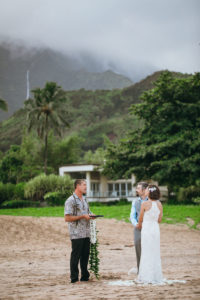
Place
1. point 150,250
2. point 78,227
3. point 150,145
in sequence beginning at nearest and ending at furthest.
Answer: point 150,250, point 78,227, point 150,145

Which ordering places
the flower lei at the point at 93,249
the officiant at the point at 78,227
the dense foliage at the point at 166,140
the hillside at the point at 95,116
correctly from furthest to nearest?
the hillside at the point at 95,116 < the dense foliage at the point at 166,140 < the flower lei at the point at 93,249 < the officiant at the point at 78,227

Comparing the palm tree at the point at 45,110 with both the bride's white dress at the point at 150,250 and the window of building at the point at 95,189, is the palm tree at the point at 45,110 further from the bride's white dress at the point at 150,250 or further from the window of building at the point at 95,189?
the bride's white dress at the point at 150,250

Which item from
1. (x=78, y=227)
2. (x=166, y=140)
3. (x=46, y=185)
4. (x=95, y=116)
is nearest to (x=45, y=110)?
(x=46, y=185)

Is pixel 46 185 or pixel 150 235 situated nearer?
pixel 150 235

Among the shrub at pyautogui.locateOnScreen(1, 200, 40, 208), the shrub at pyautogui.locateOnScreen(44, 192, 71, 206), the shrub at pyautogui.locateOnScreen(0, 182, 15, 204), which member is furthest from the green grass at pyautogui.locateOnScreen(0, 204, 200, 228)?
the shrub at pyautogui.locateOnScreen(0, 182, 15, 204)

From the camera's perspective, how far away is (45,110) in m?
44.8

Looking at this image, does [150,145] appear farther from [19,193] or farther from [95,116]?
[95,116]

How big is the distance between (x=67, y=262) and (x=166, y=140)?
20268mm

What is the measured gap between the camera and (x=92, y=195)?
43.8m

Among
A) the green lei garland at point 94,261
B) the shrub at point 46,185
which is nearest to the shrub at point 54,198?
the shrub at point 46,185

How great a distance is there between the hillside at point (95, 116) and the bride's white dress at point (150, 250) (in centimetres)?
9641

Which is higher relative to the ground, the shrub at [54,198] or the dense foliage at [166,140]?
the dense foliage at [166,140]

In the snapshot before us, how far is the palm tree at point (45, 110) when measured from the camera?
44.5 m

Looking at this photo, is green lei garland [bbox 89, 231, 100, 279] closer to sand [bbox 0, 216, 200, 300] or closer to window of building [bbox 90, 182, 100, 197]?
sand [bbox 0, 216, 200, 300]
